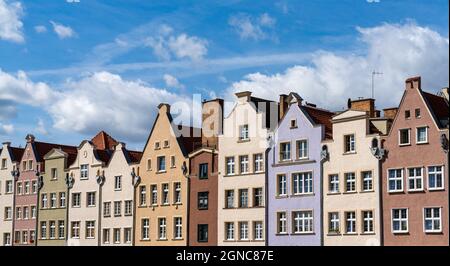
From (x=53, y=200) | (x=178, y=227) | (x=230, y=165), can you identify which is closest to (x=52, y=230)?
(x=53, y=200)

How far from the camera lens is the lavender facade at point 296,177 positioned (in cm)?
A: 5922

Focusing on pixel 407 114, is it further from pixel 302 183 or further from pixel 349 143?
pixel 302 183

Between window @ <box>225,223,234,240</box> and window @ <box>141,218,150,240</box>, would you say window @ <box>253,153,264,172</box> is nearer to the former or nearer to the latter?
window @ <box>225,223,234,240</box>

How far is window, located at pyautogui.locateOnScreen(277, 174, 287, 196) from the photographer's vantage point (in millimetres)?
61312

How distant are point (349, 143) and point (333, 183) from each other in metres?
3.12

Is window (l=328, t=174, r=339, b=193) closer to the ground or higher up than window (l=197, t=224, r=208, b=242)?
higher up

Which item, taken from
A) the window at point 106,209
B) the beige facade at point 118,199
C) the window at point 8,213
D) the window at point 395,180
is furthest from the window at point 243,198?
the window at point 8,213

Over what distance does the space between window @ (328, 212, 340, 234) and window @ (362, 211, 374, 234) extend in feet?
7.17

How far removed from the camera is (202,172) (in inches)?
2655

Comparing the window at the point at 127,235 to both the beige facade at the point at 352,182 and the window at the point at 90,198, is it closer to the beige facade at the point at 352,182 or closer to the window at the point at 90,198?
the window at the point at 90,198

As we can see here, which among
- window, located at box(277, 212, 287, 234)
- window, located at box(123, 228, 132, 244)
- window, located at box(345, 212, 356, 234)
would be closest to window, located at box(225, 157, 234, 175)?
window, located at box(277, 212, 287, 234)

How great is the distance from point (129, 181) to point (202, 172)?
30.9ft

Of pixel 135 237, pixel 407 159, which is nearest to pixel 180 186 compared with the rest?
pixel 135 237

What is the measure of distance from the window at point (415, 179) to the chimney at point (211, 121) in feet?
62.8
